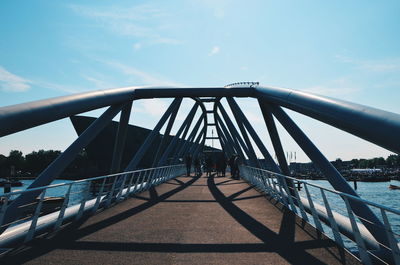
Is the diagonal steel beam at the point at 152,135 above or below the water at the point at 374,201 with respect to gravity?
above

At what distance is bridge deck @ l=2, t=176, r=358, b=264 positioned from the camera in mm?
4578

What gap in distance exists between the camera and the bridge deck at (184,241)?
4578mm

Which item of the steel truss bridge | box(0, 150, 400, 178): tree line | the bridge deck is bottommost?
the bridge deck

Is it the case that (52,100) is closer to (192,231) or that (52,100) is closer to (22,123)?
(22,123)

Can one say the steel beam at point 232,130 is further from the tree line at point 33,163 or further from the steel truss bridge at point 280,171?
the tree line at point 33,163

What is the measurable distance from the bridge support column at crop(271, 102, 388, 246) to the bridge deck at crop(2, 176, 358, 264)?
36.3 inches

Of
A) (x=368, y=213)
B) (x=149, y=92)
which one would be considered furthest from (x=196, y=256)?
(x=149, y=92)

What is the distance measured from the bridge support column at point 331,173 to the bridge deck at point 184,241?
3.03 ft

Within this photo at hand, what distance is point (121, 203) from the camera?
33.7 feet

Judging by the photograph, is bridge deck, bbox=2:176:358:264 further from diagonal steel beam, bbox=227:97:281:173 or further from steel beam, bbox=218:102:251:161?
steel beam, bbox=218:102:251:161

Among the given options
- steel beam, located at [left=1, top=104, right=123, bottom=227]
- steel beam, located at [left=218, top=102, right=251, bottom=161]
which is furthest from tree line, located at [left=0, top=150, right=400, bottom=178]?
steel beam, located at [left=1, top=104, right=123, bottom=227]

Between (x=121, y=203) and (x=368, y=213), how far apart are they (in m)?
7.80

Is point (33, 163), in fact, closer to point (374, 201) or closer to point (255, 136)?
point (374, 201)

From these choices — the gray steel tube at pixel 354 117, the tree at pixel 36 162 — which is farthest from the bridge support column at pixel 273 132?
the tree at pixel 36 162
